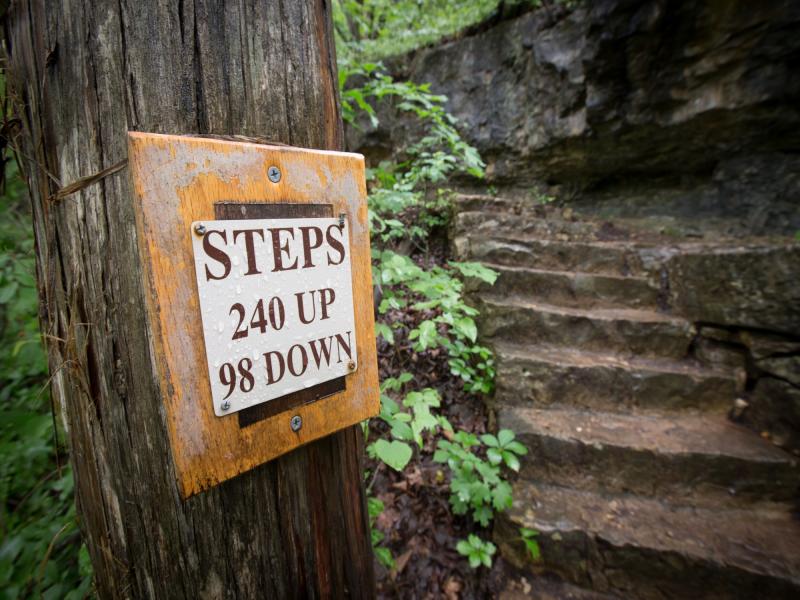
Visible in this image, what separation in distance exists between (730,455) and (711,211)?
3.14m

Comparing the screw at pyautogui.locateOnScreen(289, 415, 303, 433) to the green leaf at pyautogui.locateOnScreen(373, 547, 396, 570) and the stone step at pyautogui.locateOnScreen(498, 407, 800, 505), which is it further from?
the stone step at pyautogui.locateOnScreen(498, 407, 800, 505)

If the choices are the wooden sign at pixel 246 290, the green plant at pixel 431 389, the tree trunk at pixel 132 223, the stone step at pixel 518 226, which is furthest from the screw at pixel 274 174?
the stone step at pixel 518 226

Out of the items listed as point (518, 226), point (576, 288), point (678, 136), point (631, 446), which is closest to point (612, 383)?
point (631, 446)

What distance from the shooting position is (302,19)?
607 mm

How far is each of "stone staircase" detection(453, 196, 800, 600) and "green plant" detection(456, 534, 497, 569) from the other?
13 centimetres

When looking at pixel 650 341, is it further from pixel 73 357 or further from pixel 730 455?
pixel 73 357

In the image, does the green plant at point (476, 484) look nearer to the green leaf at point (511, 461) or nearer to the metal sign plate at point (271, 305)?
the green leaf at point (511, 461)

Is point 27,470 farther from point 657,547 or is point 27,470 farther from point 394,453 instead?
point 657,547

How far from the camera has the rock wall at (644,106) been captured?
304cm

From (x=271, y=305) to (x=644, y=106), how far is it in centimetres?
464

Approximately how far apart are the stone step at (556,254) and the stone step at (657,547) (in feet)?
6.33

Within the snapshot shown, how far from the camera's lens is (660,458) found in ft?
6.16

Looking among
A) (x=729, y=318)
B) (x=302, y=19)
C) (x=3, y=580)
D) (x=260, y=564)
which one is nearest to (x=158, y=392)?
(x=260, y=564)

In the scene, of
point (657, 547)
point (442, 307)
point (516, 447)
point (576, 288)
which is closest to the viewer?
point (657, 547)
